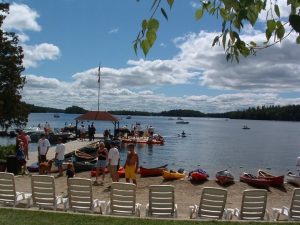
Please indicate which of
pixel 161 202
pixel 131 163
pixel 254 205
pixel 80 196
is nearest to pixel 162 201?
pixel 161 202

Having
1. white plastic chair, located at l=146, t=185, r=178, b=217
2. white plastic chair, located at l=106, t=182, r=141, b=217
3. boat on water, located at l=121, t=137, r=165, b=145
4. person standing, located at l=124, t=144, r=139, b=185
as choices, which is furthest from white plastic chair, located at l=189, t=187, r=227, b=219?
boat on water, located at l=121, t=137, r=165, b=145

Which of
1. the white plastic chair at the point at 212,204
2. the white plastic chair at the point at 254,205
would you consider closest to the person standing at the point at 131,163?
the white plastic chair at the point at 212,204

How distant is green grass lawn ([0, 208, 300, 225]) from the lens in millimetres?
9898

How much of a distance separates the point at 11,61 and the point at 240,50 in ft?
96.9

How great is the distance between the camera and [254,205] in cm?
1139

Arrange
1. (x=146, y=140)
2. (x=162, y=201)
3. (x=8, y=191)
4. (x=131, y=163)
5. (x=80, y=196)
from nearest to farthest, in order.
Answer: (x=162, y=201), (x=80, y=196), (x=8, y=191), (x=131, y=163), (x=146, y=140)

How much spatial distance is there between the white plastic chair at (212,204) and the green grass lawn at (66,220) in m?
0.95

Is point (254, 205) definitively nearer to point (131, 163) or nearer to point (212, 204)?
point (212, 204)

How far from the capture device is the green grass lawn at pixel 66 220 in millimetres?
9898

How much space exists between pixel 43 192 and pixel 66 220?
2.21m

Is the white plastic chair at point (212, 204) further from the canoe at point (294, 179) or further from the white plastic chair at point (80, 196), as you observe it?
the canoe at point (294, 179)

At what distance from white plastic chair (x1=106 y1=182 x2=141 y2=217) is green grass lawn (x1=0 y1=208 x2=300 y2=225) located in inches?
32.6

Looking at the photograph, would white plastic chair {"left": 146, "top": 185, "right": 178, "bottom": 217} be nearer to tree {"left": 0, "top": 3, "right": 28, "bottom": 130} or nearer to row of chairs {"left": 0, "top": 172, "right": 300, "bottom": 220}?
row of chairs {"left": 0, "top": 172, "right": 300, "bottom": 220}

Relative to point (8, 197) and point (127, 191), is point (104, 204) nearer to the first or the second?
point (127, 191)
